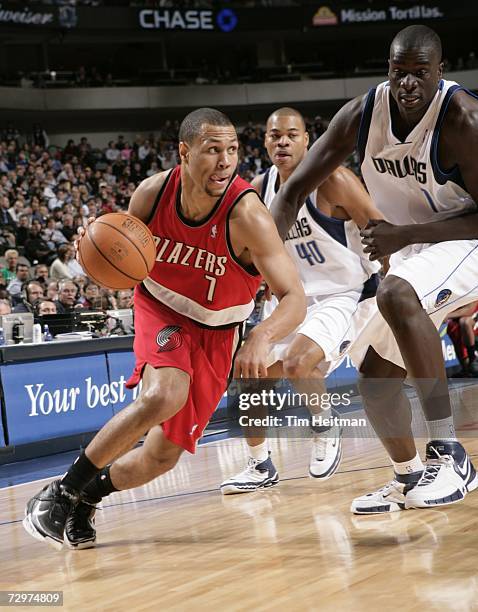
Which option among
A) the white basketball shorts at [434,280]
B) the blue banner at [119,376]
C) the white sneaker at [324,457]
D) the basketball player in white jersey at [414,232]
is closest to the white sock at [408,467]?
the basketball player in white jersey at [414,232]

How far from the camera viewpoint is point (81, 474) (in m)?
3.88

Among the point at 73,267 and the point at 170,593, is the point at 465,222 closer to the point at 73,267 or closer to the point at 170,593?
the point at 170,593

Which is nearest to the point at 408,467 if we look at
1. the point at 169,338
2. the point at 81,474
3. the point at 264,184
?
the point at 169,338

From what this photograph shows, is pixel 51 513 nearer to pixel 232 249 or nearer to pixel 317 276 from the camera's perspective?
pixel 232 249

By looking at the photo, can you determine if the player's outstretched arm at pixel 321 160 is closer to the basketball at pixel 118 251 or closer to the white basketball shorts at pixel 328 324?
the basketball at pixel 118 251

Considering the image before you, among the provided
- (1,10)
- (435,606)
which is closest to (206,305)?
(435,606)

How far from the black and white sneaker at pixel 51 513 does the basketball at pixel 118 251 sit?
0.91m

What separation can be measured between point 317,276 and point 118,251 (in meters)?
2.18

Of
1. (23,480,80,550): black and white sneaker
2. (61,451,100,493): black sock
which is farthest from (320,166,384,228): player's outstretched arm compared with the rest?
(23,480,80,550): black and white sneaker

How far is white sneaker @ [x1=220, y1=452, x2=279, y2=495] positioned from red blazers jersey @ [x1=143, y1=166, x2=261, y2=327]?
1420 millimetres

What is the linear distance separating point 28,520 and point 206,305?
1234 mm

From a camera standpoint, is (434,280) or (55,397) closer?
(434,280)

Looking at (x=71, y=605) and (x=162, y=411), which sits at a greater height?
(x=162, y=411)

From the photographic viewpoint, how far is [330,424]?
5.48m
